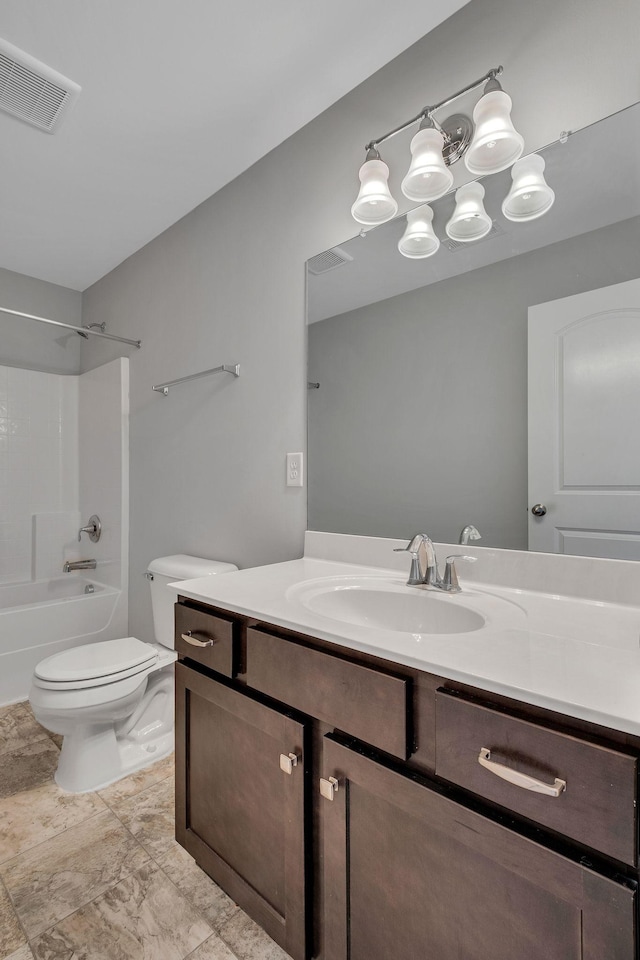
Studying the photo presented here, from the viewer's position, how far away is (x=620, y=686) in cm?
60

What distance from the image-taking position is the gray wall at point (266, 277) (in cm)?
108

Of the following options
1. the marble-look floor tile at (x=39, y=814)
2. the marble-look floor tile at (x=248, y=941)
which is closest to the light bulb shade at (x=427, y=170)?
the marble-look floor tile at (x=248, y=941)

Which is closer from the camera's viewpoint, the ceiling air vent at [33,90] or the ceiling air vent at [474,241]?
the ceiling air vent at [474,241]

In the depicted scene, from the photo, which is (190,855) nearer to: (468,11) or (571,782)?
(571,782)

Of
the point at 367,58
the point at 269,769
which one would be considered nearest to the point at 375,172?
the point at 367,58

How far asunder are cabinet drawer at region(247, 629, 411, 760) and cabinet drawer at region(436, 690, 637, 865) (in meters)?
0.07

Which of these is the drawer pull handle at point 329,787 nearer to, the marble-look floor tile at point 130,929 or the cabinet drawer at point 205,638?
the cabinet drawer at point 205,638

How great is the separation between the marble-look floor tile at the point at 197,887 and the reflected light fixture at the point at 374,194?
1.89 metres

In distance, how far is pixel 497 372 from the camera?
120 centimetres

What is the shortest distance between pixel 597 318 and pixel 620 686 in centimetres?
79

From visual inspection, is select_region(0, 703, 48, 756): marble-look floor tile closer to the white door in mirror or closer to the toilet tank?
the toilet tank

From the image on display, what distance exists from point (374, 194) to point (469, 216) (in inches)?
11.5

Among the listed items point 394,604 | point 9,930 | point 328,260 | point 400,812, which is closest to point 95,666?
point 9,930

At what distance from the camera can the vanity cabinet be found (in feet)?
1.86
